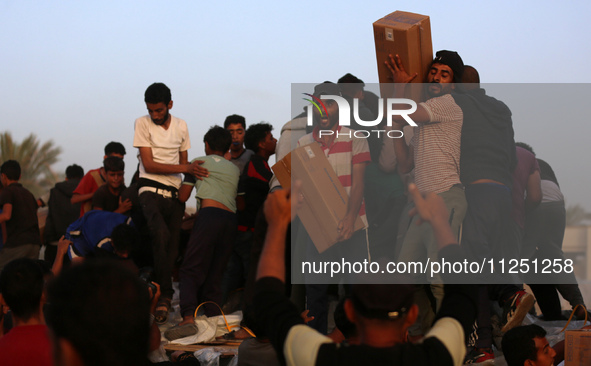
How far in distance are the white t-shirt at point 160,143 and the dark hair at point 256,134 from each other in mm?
783

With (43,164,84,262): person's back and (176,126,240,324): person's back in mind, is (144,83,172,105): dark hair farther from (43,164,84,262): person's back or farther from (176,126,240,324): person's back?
(43,164,84,262): person's back

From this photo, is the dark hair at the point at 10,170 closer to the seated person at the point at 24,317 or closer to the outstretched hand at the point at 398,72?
the seated person at the point at 24,317

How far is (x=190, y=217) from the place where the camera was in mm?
7359

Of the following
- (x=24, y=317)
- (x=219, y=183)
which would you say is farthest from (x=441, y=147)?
(x=24, y=317)

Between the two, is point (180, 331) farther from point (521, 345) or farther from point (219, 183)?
point (521, 345)

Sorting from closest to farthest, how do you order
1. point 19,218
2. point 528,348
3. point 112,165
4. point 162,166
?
point 528,348 < point 162,166 < point 112,165 < point 19,218

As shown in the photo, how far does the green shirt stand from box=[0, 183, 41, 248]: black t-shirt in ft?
8.23

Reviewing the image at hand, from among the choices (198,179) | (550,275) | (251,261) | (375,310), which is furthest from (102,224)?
(375,310)

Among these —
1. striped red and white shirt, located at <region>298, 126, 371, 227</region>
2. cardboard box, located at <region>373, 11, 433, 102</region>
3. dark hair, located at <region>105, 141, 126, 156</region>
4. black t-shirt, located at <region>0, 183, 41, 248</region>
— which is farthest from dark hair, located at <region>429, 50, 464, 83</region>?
black t-shirt, located at <region>0, 183, 41, 248</region>

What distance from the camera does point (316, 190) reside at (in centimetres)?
527

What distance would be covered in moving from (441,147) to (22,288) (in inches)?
108

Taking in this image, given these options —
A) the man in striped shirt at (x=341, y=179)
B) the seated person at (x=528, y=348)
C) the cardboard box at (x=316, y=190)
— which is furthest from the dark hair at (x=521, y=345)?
the cardboard box at (x=316, y=190)

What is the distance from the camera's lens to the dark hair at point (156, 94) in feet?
20.7

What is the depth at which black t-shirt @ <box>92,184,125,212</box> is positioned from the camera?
22.5 feet
